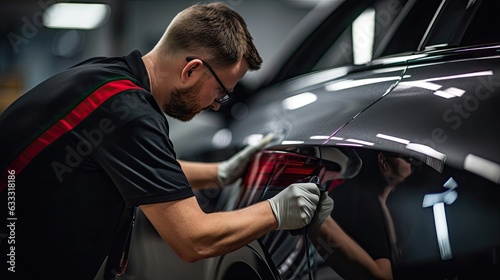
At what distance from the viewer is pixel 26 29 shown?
8648mm

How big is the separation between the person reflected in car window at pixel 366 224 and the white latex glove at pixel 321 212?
2cm

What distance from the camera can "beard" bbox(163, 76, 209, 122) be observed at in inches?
76.8

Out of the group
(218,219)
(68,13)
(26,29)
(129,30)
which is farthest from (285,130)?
(26,29)

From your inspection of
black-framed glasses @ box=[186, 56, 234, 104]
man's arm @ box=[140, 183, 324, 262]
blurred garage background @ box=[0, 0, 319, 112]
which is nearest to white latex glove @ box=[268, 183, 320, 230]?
man's arm @ box=[140, 183, 324, 262]

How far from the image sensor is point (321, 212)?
1.60 meters

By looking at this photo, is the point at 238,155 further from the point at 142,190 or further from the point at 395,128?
the point at 395,128

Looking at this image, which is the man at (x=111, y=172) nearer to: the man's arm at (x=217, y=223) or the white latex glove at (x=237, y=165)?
the man's arm at (x=217, y=223)

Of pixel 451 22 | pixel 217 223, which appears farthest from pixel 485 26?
pixel 217 223

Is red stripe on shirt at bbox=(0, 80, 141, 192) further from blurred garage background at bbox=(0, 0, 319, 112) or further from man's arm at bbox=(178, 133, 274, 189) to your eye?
blurred garage background at bbox=(0, 0, 319, 112)

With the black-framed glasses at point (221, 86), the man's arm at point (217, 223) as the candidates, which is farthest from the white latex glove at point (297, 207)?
the black-framed glasses at point (221, 86)

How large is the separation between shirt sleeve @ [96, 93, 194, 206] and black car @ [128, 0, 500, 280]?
268 mm

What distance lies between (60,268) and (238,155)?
78 centimetres

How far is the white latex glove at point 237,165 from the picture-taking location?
2.25 metres

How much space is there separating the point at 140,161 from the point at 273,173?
356 millimetres
